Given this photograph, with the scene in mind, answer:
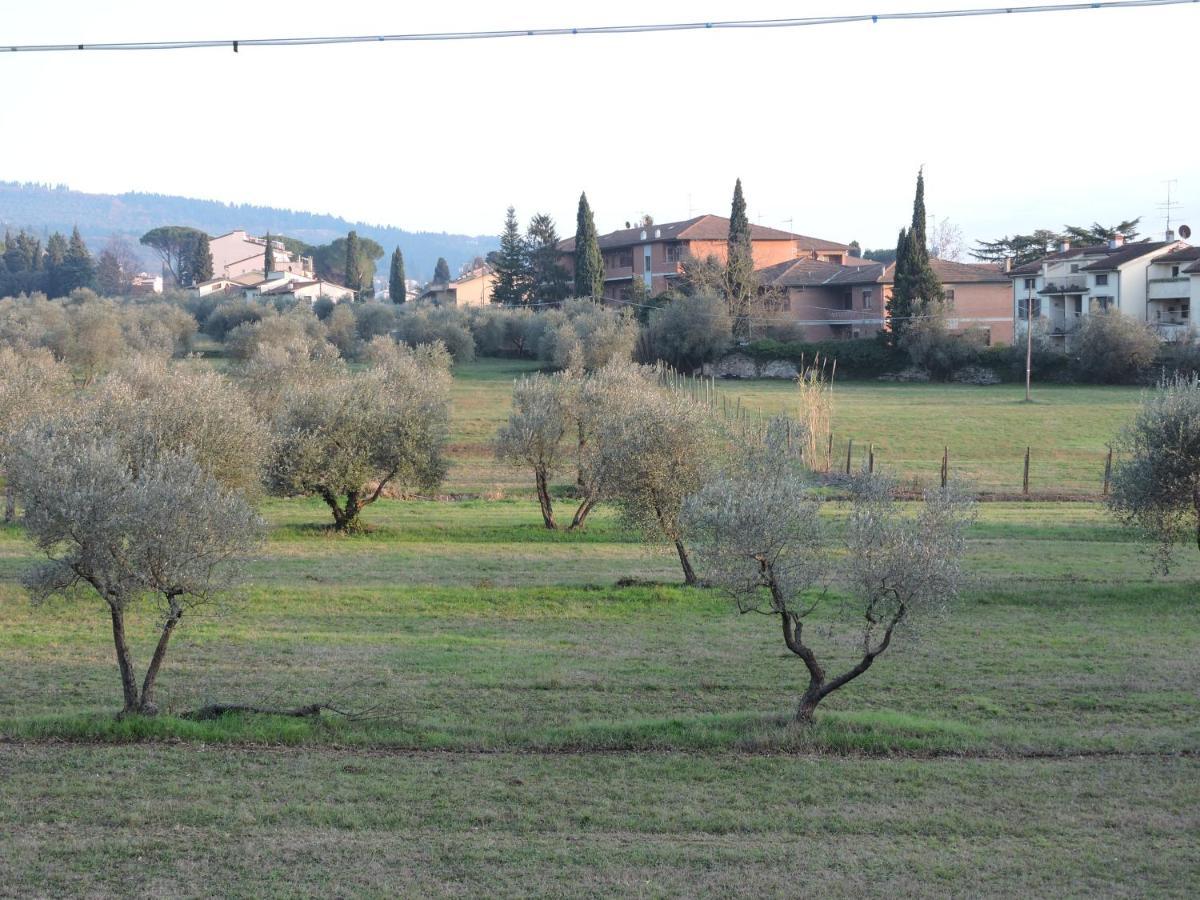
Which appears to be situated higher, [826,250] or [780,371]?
[826,250]

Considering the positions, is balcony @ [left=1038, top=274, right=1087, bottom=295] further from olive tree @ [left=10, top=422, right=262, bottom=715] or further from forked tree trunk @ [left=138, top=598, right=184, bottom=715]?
forked tree trunk @ [left=138, top=598, right=184, bottom=715]

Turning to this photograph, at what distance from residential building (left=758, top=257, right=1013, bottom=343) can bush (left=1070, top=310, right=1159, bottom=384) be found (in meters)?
12.8

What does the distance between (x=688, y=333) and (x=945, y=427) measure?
2976cm

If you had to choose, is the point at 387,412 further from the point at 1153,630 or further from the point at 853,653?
the point at 1153,630

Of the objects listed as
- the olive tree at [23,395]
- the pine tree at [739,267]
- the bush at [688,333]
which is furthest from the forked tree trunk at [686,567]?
the pine tree at [739,267]

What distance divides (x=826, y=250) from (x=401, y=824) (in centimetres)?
11406

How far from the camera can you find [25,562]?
28.6m

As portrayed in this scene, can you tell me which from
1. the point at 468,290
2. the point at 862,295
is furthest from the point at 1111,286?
the point at 468,290

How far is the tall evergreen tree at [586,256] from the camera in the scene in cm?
10070

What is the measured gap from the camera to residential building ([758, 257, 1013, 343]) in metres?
98.1

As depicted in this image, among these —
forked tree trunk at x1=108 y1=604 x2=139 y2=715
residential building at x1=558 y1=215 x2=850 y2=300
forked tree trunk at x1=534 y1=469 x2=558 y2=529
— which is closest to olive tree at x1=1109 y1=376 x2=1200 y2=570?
forked tree trunk at x1=534 y1=469 x2=558 y2=529

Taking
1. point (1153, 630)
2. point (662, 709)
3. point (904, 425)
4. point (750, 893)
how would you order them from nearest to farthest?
point (750, 893), point (662, 709), point (1153, 630), point (904, 425)

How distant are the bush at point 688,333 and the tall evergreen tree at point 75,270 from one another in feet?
289

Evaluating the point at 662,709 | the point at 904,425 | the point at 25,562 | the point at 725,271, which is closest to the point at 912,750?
the point at 662,709
